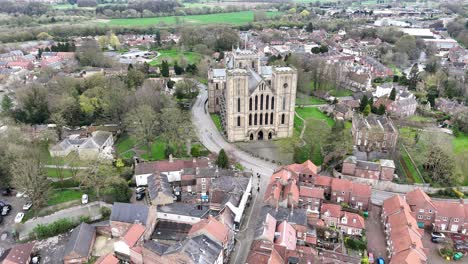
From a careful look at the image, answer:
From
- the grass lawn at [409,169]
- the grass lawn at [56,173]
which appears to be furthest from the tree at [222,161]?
the grass lawn at [409,169]

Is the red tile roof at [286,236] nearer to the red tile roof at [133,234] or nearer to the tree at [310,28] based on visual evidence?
the red tile roof at [133,234]

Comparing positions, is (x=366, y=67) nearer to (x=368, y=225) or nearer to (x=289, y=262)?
(x=368, y=225)

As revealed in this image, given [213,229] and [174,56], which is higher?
[174,56]

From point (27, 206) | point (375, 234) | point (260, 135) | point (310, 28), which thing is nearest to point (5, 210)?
point (27, 206)

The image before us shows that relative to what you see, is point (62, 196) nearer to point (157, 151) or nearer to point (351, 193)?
point (157, 151)

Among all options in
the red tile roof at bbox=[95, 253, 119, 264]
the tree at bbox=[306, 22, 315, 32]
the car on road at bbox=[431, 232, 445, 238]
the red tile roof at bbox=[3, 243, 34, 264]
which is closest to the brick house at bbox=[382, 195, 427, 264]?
the car on road at bbox=[431, 232, 445, 238]

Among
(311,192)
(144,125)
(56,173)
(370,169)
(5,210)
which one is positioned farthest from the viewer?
(144,125)

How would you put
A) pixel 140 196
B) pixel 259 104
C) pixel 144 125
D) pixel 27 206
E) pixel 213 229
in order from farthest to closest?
pixel 259 104
pixel 144 125
pixel 140 196
pixel 27 206
pixel 213 229

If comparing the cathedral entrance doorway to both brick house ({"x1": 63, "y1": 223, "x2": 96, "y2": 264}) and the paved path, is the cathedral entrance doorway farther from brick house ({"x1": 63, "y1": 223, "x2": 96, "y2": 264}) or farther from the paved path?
brick house ({"x1": 63, "y1": 223, "x2": 96, "y2": 264})
